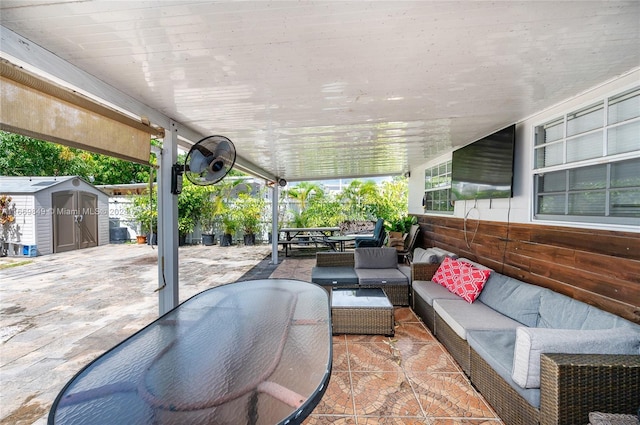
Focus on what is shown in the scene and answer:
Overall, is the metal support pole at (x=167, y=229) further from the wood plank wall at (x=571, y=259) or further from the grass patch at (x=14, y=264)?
the grass patch at (x=14, y=264)

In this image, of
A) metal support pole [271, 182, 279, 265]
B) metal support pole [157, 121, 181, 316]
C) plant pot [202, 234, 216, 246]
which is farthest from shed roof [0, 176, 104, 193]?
metal support pole [157, 121, 181, 316]

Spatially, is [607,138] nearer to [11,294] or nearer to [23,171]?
[11,294]

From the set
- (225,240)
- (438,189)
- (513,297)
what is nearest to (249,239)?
(225,240)

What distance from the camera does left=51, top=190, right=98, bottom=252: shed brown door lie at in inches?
350

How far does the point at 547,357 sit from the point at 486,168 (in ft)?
9.25

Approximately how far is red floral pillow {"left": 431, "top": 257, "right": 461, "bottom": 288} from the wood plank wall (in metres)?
0.51

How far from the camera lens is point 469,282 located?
129 inches

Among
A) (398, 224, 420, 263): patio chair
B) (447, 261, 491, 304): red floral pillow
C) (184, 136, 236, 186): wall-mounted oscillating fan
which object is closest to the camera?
(184, 136, 236, 186): wall-mounted oscillating fan

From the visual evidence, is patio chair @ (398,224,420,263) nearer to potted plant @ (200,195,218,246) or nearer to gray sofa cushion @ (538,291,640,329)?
gray sofa cushion @ (538,291,640,329)

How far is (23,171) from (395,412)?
50.9 ft

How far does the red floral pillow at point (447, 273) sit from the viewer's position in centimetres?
355

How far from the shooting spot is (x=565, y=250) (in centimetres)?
254

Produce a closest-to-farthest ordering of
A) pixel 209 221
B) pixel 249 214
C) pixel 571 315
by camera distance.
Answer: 1. pixel 571 315
2. pixel 249 214
3. pixel 209 221

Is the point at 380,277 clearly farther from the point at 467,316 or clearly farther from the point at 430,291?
the point at 467,316
